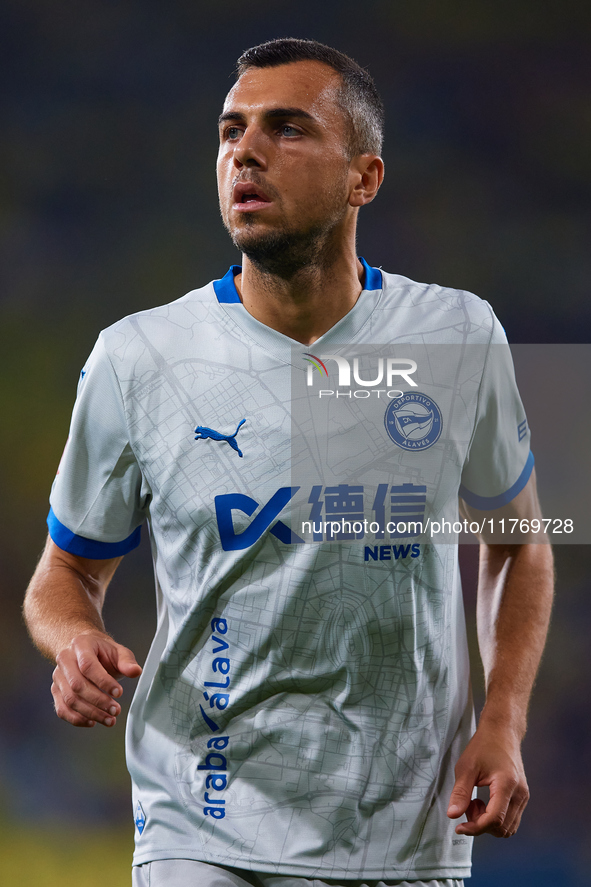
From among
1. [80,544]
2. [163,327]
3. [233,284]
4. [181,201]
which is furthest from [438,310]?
[181,201]

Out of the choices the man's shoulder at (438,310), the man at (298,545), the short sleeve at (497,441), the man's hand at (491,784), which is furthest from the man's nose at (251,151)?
the man's hand at (491,784)

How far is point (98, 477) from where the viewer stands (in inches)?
69.4

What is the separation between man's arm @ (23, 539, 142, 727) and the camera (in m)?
1.41

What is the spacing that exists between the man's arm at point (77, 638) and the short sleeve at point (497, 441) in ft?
2.19

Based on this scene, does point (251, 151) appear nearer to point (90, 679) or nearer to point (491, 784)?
point (90, 679)

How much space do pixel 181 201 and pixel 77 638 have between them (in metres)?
2.31

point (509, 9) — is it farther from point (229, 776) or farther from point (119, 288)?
point (229, 776)

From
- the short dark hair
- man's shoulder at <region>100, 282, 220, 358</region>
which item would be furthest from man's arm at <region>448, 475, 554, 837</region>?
the short dark hair

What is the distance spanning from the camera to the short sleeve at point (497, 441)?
1802 millimetres

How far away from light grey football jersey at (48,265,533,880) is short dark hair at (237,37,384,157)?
290mm

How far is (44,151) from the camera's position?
11.4ft

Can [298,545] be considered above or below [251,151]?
below

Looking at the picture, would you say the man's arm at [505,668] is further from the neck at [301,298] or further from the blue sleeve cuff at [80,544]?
the blue sleeve cuff at [80,544]

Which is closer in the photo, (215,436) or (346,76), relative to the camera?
(215,436)
